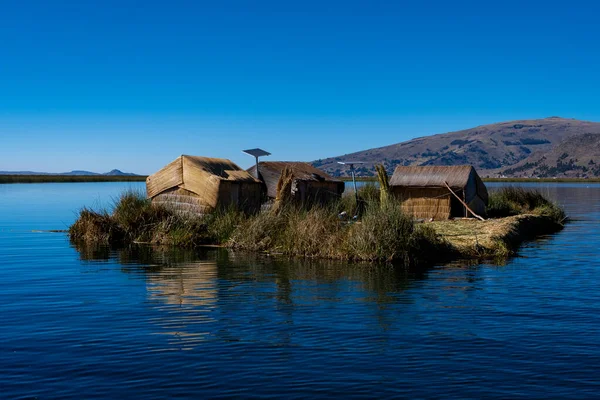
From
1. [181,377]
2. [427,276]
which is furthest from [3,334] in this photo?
[427,276]

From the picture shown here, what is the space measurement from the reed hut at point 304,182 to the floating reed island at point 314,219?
6 cm

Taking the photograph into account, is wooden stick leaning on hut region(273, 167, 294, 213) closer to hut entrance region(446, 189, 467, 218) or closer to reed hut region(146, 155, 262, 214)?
reed hut region(146, 155, 262, 214)

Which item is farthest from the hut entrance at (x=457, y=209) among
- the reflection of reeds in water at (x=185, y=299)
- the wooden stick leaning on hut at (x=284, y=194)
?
the reflection of reeds in water at (x=185, y=299)

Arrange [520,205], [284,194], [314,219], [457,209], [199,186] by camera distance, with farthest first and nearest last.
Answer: [520,205] → [457,209] → [199,186] → [284,194] → [314,219]

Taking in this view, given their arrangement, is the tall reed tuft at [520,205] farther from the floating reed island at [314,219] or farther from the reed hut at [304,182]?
the reed hut at [304,182]

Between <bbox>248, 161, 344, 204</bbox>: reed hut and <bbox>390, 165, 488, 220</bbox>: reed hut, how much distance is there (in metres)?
3.08

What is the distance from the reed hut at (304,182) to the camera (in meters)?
29.1

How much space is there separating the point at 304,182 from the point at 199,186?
6.03m

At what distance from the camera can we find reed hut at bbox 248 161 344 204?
95.6 ft

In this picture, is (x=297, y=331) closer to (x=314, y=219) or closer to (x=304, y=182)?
(x=314, y=219)

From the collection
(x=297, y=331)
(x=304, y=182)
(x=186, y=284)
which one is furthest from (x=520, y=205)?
(x=297, y=331)

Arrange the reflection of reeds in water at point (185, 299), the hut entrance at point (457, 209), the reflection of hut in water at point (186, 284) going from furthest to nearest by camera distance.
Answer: the hut entrance at point (457, 209)
the reflection of hut in water at point (186, 284)
the reflection of reeds in water at point (185, 299)

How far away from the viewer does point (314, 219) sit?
20.3 meters

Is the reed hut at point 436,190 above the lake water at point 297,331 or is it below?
above
